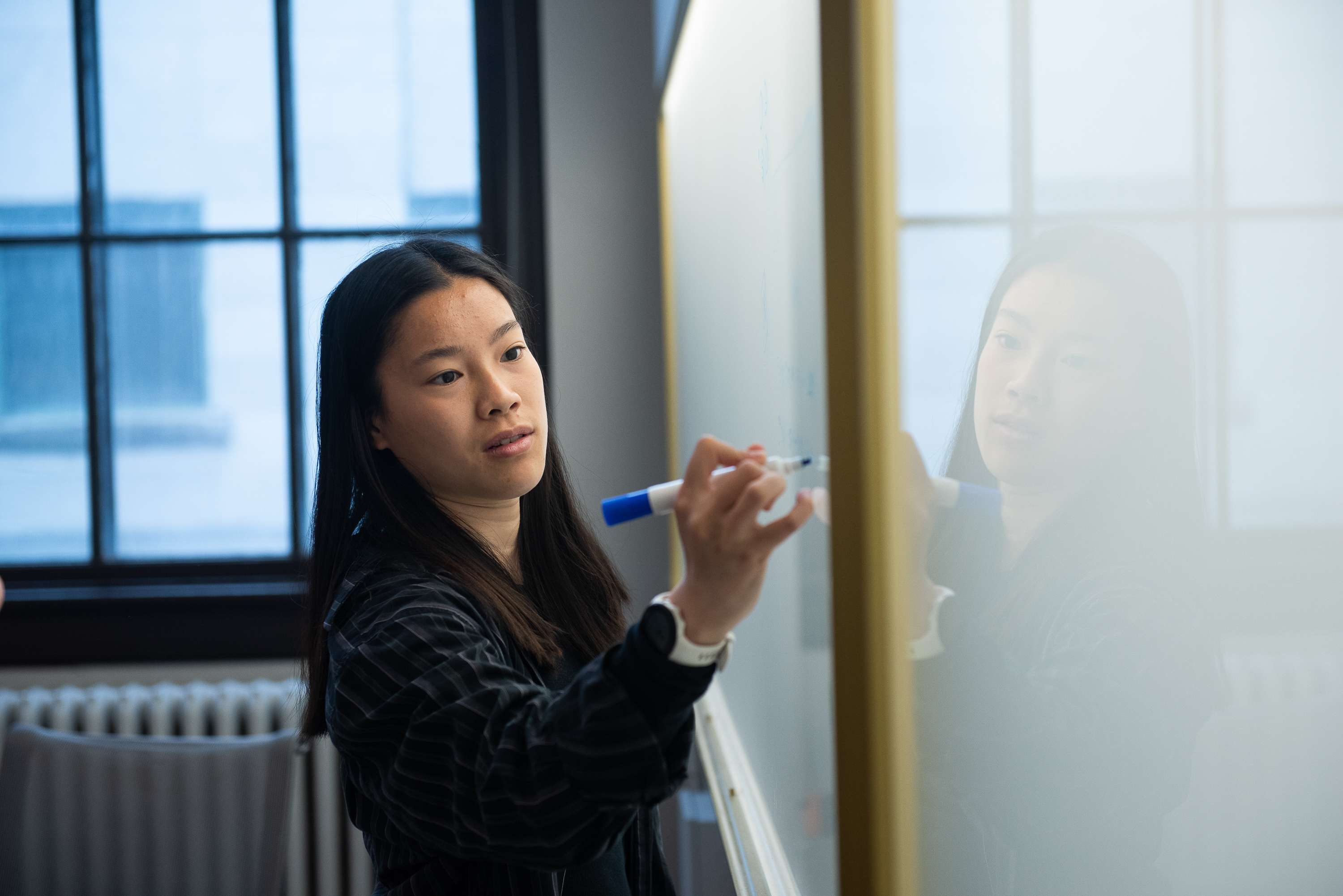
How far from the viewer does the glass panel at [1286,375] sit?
0.79 feet

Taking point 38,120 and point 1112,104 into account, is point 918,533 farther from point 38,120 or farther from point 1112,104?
point 38,120

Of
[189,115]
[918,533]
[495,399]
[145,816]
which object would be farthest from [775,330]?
[189,115]

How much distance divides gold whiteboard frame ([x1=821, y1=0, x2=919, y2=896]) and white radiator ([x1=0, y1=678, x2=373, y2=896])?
1783 mm

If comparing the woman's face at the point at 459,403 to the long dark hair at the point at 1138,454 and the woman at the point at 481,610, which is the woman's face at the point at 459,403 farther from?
the long dark hair at the point at 1138,454

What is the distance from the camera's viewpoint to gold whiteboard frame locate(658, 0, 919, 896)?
54 centimetres

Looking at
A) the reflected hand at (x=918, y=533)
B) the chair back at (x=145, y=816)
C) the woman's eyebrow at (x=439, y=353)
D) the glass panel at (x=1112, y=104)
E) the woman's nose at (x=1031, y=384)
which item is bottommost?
the chair back at (x=145, y=816)

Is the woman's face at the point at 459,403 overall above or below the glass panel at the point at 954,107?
below

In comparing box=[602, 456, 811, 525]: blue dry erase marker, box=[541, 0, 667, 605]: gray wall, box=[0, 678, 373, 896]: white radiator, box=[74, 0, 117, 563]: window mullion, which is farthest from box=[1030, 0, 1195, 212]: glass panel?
box=[74, 0, 117, 563]: window mullion

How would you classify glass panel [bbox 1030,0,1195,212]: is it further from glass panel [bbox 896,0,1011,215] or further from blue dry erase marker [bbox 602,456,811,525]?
blue dry erase marker [bbox 602,456,811,525]

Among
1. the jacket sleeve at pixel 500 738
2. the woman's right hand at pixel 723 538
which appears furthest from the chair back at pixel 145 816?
the woman's right hand at pixel 723 538

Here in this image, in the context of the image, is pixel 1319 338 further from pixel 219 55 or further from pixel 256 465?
pixel 219 55

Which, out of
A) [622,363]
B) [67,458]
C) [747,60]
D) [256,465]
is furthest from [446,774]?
[67,458]

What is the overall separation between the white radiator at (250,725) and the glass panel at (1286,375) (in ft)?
6.98

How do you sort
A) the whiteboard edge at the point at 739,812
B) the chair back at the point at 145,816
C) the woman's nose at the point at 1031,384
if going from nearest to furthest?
1. the woman's nose at the point at 1031,384
2. the whiteboard edge at the point at 739,812
3. the chair back at the point at 145,816
